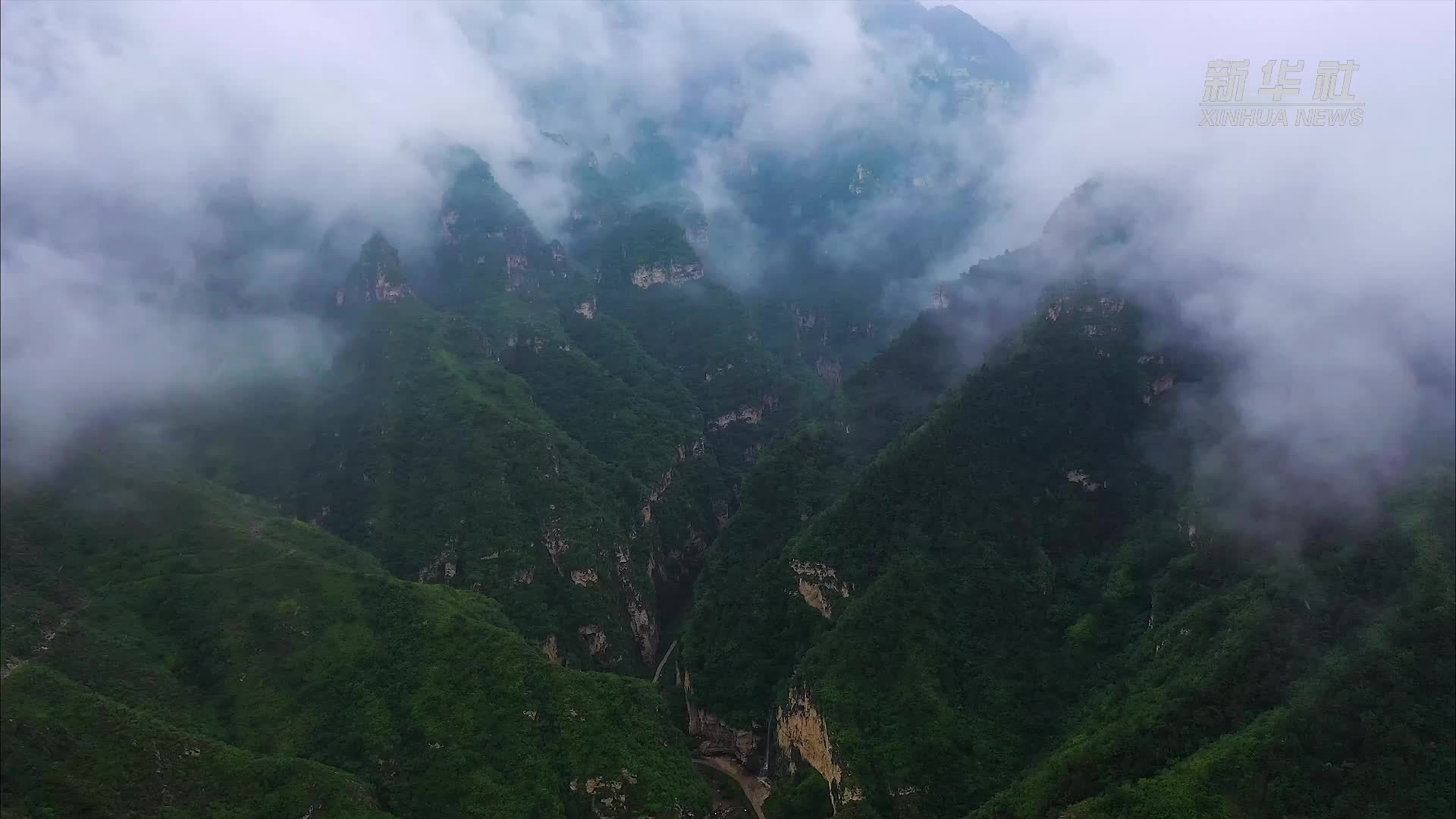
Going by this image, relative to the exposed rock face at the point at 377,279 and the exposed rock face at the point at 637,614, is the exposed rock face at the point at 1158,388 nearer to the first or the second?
the exposed rock face at the point at 637,614

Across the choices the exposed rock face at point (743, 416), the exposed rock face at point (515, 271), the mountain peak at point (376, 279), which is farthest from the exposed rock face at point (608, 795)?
the exposed rock face at point (515, 271)

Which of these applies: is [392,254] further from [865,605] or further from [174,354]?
[865,605]

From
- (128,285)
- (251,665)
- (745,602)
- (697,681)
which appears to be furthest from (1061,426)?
(128,285)

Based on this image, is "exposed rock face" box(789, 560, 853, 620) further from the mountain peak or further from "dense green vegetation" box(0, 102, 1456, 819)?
the mountain peak

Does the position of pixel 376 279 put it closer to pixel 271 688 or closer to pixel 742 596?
pixel 742 596

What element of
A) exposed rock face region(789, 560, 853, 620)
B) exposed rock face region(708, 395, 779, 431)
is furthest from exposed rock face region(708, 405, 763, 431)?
exposed rock face region(789, 560, 853, 620)

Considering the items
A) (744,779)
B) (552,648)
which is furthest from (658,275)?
(744,779)
